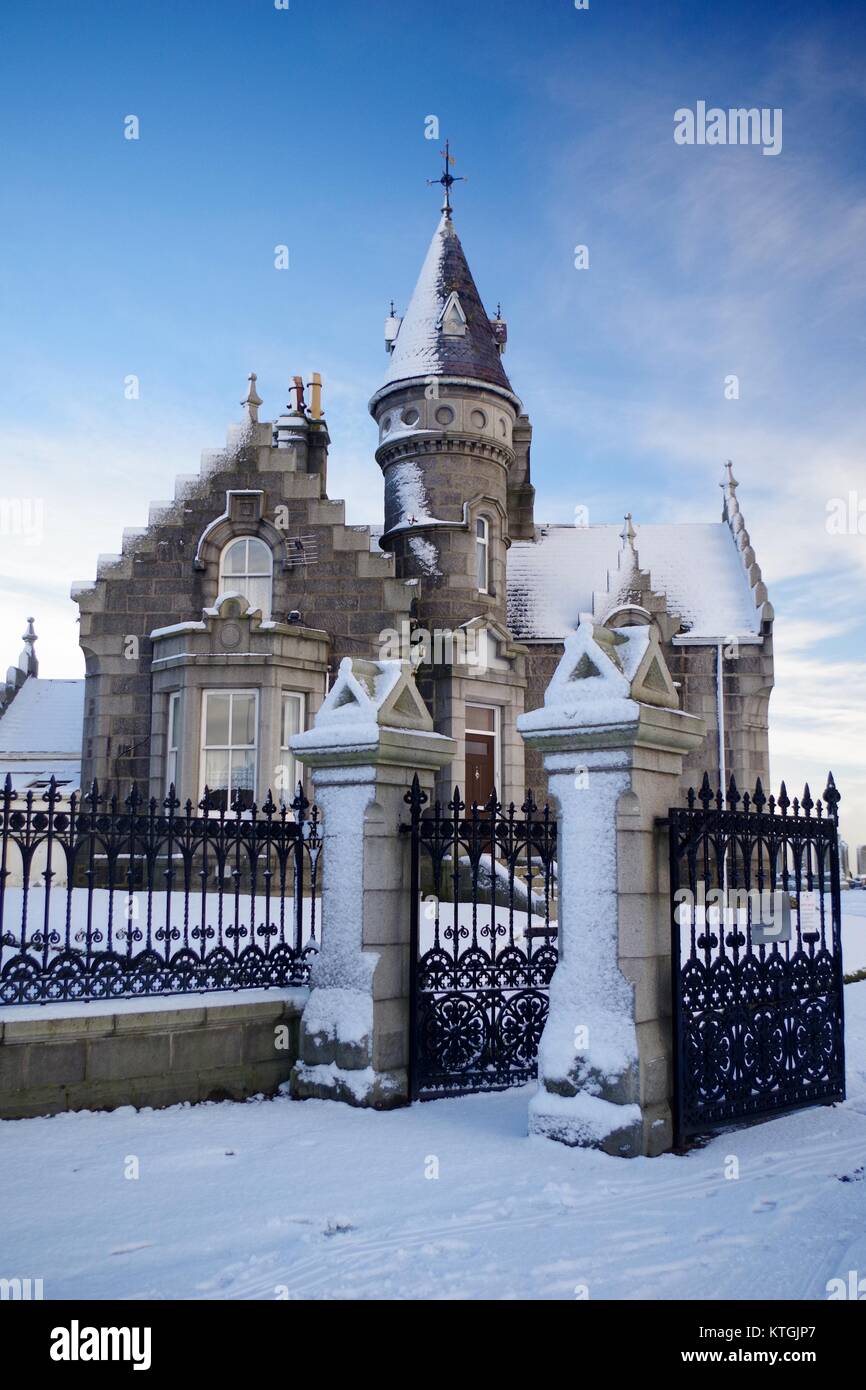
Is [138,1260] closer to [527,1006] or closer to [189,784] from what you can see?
[527,1006]

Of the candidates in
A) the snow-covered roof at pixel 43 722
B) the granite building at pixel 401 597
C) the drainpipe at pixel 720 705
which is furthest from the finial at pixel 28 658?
the drainpipe at pixel 720 705

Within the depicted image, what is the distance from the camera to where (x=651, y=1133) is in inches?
262

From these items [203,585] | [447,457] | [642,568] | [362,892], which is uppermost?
[447,457]

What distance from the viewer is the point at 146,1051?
24.8ft

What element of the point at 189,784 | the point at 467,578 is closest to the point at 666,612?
the point at 467,578

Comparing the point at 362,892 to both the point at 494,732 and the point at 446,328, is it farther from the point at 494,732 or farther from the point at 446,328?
the point at 446,328

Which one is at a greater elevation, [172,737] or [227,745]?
[172,737]

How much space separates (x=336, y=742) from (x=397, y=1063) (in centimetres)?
245

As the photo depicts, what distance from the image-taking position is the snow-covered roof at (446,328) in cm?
2102

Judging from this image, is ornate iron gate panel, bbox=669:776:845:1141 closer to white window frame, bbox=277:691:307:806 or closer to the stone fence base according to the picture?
the stone fence base

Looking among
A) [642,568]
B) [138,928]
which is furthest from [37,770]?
[138,928]

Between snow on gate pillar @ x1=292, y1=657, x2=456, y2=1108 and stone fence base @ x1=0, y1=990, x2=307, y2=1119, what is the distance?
269 millimetres

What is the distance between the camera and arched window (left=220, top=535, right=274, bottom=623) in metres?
18.4

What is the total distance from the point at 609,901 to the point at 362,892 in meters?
2.06
